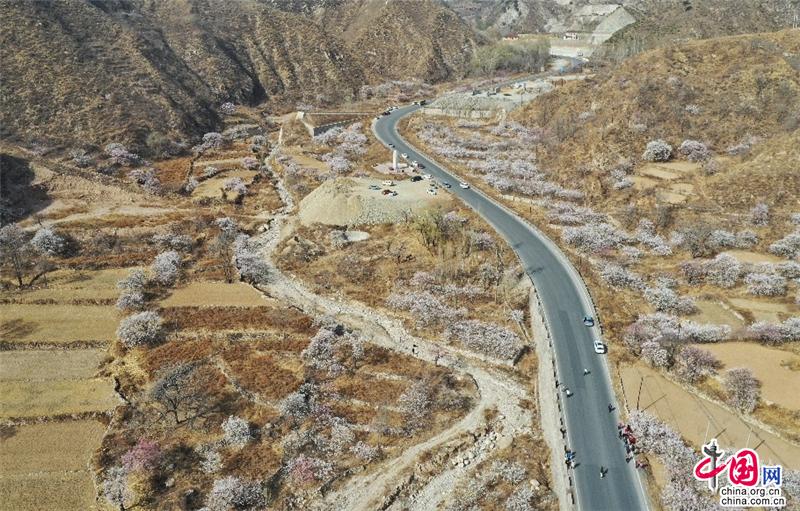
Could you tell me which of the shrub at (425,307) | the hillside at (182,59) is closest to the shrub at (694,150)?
the shrub at (425,307)

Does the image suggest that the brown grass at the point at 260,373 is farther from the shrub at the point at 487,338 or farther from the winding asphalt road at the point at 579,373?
the winding asphalt road at the point at 579,373

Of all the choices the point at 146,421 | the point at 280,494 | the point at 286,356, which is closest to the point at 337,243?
the point at 286,356

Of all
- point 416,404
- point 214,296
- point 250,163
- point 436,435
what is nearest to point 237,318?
point 214,296

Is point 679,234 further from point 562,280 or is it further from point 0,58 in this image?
point 0,58

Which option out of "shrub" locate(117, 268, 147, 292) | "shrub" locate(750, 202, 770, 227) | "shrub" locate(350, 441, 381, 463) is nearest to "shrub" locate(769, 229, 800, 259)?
"shrub" locate(750, 202, 770, 227)

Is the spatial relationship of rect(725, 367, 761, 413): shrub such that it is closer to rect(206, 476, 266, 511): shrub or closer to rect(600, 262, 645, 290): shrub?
rect(600, 262, 645, 290): shrub

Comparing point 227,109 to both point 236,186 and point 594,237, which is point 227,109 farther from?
point 594,237
